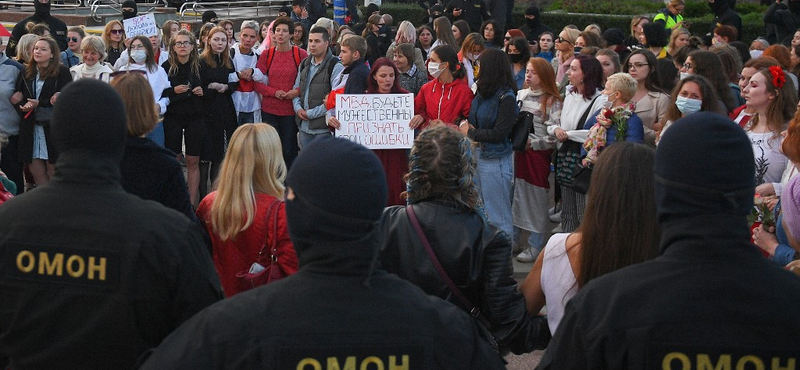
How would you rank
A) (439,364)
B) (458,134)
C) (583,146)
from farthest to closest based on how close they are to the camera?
(583,146)
(458,134)
(439,364)

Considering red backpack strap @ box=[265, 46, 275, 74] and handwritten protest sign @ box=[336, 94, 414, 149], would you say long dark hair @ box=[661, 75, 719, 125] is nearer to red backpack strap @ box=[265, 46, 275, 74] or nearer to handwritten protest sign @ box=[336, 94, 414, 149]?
handwritten protest sign @ box=[336, 94, 414, 149]

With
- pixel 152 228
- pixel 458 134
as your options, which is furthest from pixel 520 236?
pixel 152 228

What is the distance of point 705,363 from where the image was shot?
8.08ft

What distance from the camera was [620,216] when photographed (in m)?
3.50

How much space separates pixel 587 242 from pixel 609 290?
3.47 feet

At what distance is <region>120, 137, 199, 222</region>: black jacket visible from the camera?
457 cm

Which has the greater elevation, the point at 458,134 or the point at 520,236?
the point at 458,134

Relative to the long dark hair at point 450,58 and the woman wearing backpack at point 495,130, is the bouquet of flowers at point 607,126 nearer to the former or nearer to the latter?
the woman wearing backpack at point 495,130

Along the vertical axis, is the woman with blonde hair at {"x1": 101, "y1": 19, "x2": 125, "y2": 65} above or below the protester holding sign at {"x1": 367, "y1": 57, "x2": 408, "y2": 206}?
above

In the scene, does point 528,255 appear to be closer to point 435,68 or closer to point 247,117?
point 435,68

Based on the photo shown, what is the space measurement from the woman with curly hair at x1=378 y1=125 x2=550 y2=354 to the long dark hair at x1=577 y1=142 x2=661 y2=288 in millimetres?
445

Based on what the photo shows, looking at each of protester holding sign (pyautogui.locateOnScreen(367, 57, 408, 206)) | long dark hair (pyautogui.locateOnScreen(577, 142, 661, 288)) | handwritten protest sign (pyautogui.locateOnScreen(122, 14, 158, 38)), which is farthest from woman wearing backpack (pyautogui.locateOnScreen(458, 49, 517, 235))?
handwritten protest sign (pyautogui.locateOnScreen(122, 14, 158, 38))

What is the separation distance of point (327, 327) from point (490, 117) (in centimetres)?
611

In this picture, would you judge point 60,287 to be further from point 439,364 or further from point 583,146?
point 583,146
